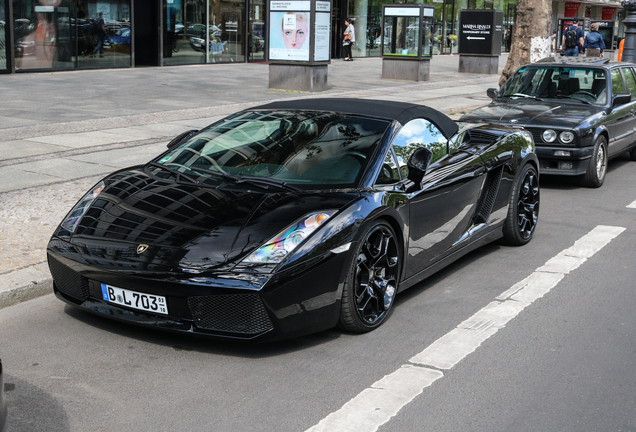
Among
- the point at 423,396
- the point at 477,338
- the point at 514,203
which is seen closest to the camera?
the point at 423,396

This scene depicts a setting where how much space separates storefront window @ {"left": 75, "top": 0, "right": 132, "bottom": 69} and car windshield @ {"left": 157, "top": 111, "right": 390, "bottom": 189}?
19.8 m

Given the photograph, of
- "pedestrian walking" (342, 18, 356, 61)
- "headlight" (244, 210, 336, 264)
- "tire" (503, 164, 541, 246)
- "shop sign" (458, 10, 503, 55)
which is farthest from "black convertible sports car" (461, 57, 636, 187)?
"pedestrian walking" (342, 18, 356, 61)

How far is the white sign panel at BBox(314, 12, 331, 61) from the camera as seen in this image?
19.8 meters

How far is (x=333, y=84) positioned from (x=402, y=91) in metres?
2.32

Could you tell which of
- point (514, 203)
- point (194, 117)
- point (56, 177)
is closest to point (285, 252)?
point (514, 203)

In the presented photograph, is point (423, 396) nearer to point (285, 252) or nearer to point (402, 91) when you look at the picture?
point (285, 252)

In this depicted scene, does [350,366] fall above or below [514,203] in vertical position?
below

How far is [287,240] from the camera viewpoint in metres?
4.34

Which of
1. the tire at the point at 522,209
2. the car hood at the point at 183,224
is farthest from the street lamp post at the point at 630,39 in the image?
the car hood at the point at 183,224

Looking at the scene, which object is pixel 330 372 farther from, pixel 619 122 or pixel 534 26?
pixel 534 26

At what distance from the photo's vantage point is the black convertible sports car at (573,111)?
9.66 meters

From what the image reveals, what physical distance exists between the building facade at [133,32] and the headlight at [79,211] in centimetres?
1571

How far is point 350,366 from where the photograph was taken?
14.3 feet

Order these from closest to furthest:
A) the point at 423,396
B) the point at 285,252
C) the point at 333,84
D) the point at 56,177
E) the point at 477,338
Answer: the point at 423,396
the point at 285,252
the point at 477,338
the point at 56,177
the point at 333,84
